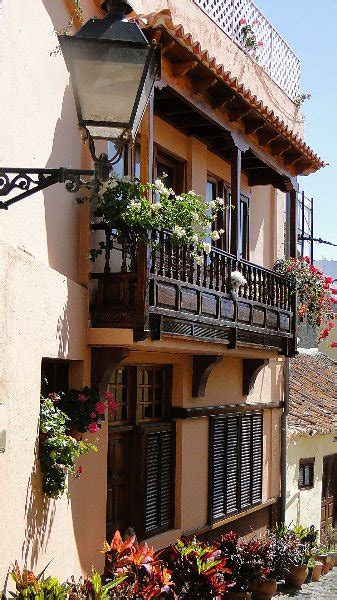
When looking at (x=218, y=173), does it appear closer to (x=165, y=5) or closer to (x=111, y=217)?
(x=165, y=5)

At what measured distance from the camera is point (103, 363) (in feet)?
29.6

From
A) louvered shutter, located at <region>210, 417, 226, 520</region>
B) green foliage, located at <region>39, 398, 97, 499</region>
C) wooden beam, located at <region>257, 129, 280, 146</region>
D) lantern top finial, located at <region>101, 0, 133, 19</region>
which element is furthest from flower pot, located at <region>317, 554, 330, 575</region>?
lantern top finial, located at <region>101, 0, 133, 19</region>

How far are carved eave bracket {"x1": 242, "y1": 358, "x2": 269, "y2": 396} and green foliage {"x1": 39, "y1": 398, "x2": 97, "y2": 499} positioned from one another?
6697 mm

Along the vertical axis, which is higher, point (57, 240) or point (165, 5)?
point (165, 5)

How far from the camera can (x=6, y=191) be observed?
486 centimetres

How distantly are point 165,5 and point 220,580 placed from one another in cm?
698

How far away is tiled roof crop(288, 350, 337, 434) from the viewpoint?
16.7 meters

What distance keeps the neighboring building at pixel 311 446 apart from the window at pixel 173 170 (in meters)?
6.02

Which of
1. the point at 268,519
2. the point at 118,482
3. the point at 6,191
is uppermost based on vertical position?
the point at 6,191

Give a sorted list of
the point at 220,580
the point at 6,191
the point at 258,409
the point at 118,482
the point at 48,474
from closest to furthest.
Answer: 1. the point at 6,191
2. the point at 48,474
3. the point at 220,580
4. the point at 118,482
5. the point at 258,409

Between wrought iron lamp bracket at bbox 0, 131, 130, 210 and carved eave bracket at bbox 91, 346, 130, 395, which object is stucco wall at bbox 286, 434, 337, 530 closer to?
carved eave bracket at bbox 91, 346, 130, 395

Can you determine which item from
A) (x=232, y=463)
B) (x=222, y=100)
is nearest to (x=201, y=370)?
(x=232, y=463)

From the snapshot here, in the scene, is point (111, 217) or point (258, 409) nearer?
point (111, 217)

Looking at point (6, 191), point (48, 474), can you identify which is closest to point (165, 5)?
point (48, 474)
